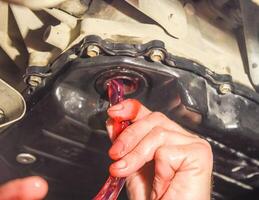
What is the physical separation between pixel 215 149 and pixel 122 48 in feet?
1.09

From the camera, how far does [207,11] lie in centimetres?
104

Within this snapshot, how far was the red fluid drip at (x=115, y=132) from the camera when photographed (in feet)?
2.81

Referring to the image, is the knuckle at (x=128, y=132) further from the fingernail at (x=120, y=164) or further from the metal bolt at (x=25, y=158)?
the metal bolt at (x=25, y=158)

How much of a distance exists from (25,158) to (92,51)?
39 cm

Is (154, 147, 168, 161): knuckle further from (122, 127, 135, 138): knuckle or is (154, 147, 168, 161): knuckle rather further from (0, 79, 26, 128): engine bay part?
(0, 79, 26, 128): engine bay part

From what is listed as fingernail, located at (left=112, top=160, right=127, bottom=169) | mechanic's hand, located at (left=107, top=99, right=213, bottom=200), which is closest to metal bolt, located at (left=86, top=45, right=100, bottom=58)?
mechanic's hand, located at (left=107, top=99, right=213, bottom=200)

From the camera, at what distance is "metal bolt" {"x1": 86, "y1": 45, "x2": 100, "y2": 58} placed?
83 centimetres

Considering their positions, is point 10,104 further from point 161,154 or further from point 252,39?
point 252,39

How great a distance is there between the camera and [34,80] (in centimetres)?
91

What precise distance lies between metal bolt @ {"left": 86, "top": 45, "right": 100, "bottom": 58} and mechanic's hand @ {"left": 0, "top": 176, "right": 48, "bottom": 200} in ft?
0.82

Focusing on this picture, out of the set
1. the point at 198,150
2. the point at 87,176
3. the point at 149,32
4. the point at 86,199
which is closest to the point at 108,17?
the point at 149,32

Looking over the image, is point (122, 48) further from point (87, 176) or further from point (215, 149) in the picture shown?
point (87, 176)

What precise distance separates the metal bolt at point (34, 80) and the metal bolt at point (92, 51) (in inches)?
5.2

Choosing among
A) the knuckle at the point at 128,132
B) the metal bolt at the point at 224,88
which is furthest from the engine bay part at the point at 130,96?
the knuckle at the point at 128,132
